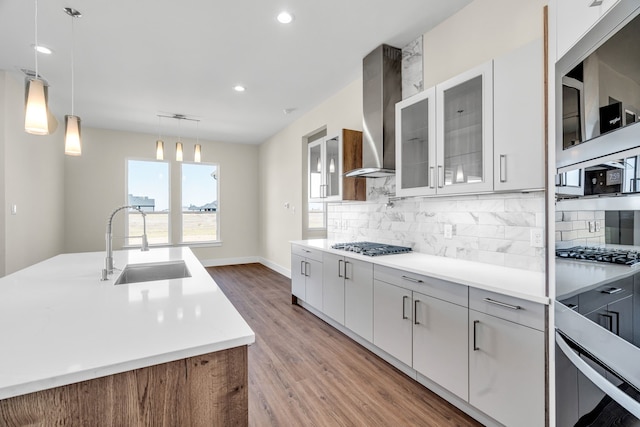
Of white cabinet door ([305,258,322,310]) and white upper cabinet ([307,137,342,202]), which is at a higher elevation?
white upper cabinet ([307,137,342,202])

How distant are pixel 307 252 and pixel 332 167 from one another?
3.54ft

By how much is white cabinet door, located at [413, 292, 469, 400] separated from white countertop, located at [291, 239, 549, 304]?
0.18 meters

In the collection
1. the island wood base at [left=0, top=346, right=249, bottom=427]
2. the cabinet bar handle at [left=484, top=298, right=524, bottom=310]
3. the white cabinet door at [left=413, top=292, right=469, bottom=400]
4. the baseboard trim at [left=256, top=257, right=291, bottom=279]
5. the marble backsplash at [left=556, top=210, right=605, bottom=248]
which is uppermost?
the marble backsplash at [left=556, top=210, right=605, bottom=248]

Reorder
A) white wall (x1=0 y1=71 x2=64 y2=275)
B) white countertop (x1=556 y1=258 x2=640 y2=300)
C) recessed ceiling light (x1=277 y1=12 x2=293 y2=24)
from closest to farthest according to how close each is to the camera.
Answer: white countertop (x1=556 y1=258 x2=640 y2=300), recessed ceiling light (x1=277 y1=12 x2=293 y2=24), white wall (x1=0 y1=71 x2=64 y2=275)

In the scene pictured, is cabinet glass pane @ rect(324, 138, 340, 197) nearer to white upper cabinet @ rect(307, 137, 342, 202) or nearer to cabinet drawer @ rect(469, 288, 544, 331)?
white upper cabinet @ rect(307, 137, 342, 202)

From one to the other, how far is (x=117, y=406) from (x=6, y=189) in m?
3.98

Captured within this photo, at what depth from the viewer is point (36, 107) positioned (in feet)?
5.00

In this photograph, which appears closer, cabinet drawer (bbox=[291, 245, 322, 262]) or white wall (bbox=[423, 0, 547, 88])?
white wall (bbox=[423, 0, 547, 88])

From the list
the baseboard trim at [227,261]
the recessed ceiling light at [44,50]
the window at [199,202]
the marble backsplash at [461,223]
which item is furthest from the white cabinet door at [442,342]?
the window at [199,202]

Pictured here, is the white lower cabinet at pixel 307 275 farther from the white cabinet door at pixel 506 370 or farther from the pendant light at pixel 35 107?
the pendant light at pixel 35 107

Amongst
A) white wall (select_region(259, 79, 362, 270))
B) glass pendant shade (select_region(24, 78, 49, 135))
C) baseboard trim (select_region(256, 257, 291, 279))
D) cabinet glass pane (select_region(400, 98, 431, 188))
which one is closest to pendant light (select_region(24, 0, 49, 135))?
glass pendant shade (select_region(24, 78, 49, 135))

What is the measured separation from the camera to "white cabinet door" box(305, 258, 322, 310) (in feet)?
11.0

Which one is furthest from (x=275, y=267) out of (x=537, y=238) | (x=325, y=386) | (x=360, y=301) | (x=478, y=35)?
(x=478, y=35)

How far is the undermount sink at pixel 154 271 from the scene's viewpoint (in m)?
2.24
